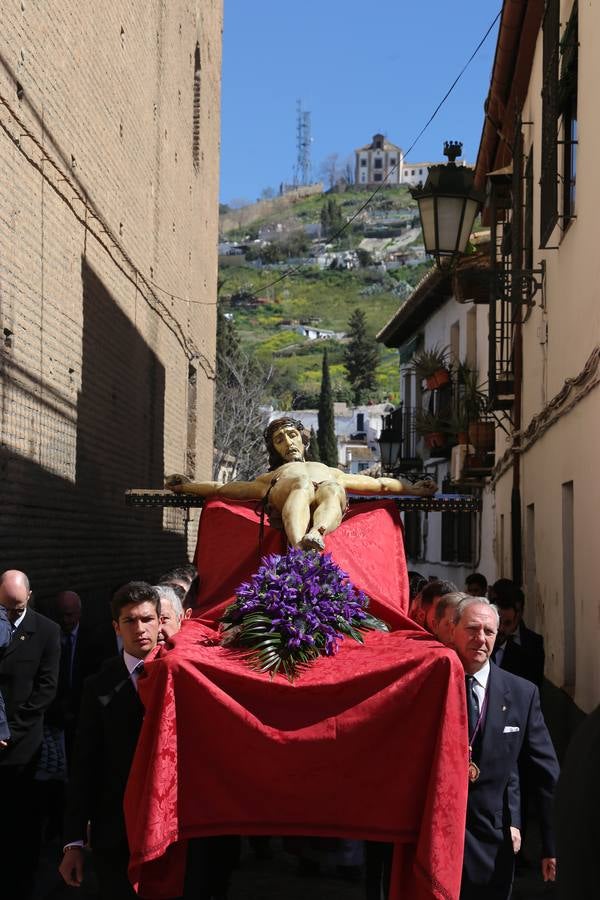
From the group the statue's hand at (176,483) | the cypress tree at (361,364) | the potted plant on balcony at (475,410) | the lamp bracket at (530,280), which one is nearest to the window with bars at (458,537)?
the potted plant on balcony at (475,410)

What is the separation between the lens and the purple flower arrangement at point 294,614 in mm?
5488

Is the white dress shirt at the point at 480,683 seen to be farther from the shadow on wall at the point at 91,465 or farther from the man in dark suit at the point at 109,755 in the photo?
the shadow on wall at the point at 91,465

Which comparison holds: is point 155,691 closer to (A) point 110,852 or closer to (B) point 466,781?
(A) point 110,852

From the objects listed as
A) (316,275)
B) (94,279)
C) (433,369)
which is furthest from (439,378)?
(316,275)

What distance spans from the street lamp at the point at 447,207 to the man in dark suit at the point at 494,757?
5380 millimetres

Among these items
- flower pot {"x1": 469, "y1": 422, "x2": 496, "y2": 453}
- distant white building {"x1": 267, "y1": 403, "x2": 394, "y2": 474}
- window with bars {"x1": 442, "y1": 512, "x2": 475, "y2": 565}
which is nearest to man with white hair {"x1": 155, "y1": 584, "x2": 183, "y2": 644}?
flower pot {"x1": 469, "y1": 422, "x2": 496, "y2": 453}

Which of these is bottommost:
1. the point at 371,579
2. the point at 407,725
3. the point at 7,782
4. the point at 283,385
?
the point at 7,782

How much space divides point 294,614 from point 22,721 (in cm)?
207

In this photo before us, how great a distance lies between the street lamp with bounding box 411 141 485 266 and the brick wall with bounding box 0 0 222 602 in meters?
3.16

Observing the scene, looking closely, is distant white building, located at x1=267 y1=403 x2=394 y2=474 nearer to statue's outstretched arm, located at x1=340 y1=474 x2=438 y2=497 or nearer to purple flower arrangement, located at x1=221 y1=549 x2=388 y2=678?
statue's outstretched arm, located at x1=340 y1=474 x2=438 y2=497

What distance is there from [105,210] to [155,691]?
9.34 meters

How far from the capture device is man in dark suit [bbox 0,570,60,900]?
684 centimetres

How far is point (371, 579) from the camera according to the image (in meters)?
6.92

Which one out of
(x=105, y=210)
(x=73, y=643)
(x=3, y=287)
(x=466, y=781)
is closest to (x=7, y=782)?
(x=73, y=643)
